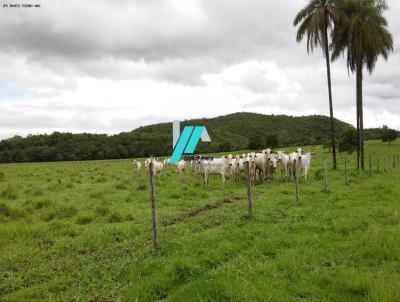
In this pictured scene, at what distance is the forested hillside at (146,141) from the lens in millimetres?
72438

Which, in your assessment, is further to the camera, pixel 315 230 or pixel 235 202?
pixel 235 202

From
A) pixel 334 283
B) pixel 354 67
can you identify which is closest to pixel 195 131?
pixel 354 67

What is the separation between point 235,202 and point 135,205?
3.89m

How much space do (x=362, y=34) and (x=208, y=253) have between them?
69.0 ft

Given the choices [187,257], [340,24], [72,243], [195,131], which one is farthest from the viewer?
[195,131]

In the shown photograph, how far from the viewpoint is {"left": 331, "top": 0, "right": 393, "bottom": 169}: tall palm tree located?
2334cm

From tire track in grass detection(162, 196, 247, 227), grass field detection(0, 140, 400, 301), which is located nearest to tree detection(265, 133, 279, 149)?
tire track in grass detection(162, 196, 247, 227)

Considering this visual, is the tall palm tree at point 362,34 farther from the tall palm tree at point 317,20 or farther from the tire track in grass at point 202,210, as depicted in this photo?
the tire track in grass at point 202,210

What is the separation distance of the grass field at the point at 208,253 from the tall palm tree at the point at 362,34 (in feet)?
44.6

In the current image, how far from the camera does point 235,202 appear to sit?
14.4m

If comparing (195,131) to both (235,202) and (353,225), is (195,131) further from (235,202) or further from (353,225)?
(353,225)

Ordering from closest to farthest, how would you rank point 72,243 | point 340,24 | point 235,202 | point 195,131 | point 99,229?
1. point 72,243
2. point 99,229
3. point 235,202
4. point 340,24
5. point 195,131

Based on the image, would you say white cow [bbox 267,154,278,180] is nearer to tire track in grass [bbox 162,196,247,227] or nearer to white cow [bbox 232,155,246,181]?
white cow [bbox 232,155,246,181]

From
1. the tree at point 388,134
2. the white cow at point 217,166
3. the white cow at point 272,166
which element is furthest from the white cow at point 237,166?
the tree at point 388,134
